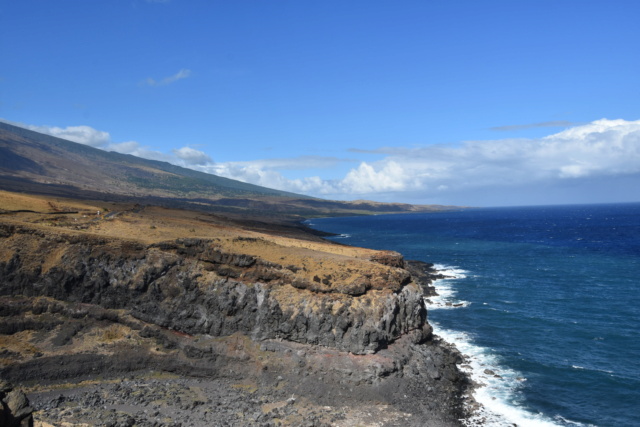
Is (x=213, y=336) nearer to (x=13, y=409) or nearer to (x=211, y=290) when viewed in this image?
(x=211, y=290)

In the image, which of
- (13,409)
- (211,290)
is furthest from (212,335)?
(13,409)

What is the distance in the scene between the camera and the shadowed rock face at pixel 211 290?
41.9m

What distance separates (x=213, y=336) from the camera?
4325cm

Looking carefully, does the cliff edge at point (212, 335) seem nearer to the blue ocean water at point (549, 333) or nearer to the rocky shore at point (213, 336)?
the rocky shore at point (213, 336)

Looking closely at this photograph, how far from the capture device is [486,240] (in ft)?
511

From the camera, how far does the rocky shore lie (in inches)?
1377

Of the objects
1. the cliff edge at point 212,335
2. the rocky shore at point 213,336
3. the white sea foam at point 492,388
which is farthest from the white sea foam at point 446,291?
the cliff edge at point 212,335

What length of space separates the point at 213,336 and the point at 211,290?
16.0 feet

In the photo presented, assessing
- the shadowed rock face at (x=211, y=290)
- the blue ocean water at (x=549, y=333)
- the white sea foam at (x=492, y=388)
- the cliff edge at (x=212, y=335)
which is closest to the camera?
the white sea foam at (x=492, y=388)

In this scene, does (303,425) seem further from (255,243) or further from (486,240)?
(486,240)

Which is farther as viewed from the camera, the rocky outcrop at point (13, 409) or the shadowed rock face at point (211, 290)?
the shadowed rock face at point (211, 290)

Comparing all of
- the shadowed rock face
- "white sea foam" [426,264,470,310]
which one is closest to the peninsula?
the shadowed rock face

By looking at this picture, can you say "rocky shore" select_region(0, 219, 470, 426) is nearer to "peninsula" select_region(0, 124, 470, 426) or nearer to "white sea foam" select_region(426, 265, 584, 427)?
"peninsula" select_region(0, 124, 470, 426)

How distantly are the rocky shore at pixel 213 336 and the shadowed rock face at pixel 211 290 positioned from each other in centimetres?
13
